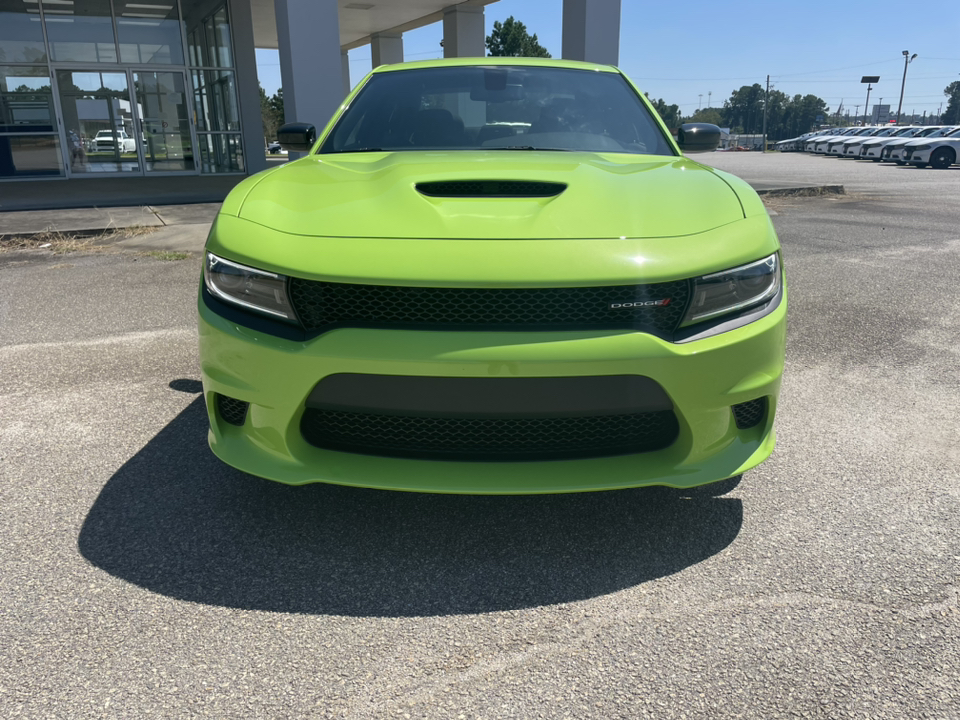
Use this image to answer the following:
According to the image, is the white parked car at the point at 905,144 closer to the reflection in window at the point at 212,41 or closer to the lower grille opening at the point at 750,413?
the reflection in window at the point at 212,41

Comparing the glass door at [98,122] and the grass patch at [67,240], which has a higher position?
the glass door at [98,122]

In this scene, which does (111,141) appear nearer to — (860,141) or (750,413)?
A: (750,413)

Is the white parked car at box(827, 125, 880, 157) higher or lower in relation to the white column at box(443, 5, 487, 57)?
lower

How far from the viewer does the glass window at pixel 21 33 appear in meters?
17.0

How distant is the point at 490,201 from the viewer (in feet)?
7.22

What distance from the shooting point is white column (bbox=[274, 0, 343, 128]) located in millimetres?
10367

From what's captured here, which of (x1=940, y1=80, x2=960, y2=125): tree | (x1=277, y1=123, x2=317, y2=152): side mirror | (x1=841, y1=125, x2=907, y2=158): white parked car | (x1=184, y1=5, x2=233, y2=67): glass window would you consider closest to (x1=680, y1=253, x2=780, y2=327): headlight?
(x1=277, y1=123, x2=317, y2=152): side mirror

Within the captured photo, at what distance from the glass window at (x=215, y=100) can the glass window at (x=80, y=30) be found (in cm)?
204

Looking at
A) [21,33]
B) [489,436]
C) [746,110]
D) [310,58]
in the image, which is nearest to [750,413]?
[489,436]

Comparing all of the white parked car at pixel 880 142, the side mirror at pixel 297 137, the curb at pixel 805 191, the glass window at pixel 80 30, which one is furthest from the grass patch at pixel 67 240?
the white parked car at pixel 880 142

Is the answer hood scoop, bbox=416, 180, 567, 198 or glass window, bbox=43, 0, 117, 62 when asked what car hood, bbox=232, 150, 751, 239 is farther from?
glass window, bbox=43, 0, 117, 62

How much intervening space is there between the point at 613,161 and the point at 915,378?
7.15ft

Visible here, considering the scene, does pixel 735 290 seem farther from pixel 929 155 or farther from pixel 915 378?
pixel 929 155

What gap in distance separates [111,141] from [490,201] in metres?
19.2
